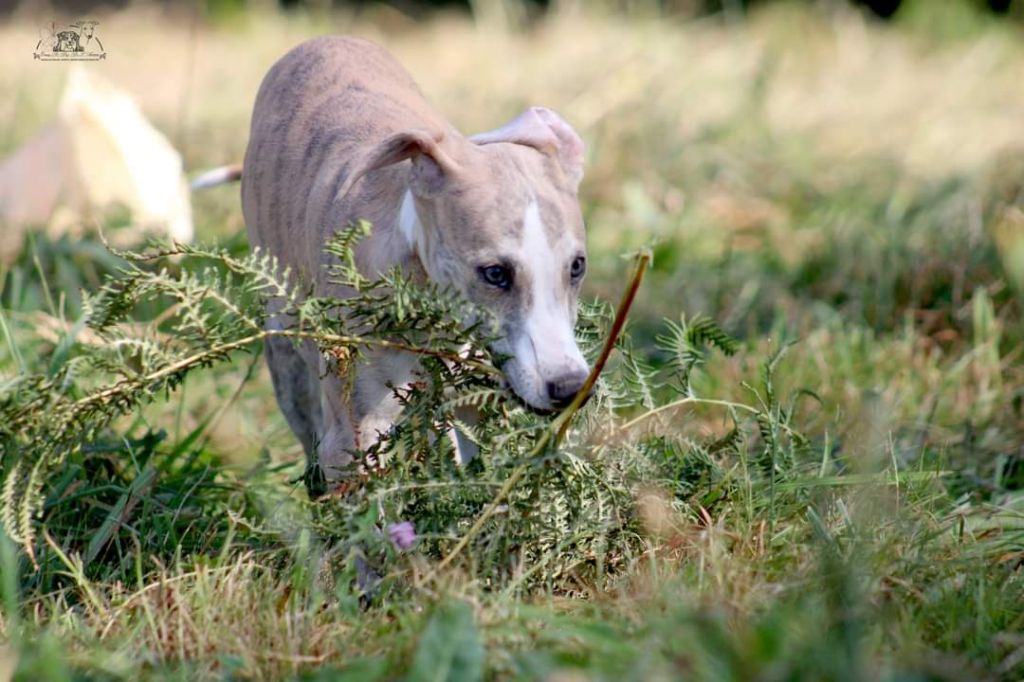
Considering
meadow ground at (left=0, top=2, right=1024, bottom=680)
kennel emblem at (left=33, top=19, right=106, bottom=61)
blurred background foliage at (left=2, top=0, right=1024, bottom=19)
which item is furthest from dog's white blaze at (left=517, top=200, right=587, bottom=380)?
blurred background foliage at (left=2, top=0, right=1024, bottom=19)

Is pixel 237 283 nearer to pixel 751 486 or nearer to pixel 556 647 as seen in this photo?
pixel 751 486

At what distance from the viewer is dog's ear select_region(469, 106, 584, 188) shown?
9.91 feet

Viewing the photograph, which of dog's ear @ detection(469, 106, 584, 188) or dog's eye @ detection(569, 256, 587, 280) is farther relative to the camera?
dog's ear @ detection(469, 106, 584, 188)

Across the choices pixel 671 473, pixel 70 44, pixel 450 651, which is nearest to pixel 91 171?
pixel 70 44

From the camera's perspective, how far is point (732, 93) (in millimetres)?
7543

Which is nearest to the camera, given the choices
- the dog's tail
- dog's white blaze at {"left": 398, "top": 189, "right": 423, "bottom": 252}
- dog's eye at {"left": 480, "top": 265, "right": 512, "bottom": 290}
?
dog's eye at {"left": 480, "top": 265, "right": 512, "bottom": 290}

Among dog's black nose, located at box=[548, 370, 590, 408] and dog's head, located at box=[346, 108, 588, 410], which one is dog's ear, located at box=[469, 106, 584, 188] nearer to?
dog's head, located at box=[346, 108, 588, 410]

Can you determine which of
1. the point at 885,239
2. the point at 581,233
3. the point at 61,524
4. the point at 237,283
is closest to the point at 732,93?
the point at 885,239

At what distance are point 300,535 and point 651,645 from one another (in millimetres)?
783

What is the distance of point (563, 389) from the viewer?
95.2 inches

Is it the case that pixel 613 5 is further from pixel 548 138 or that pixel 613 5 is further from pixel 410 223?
pixel 410 223

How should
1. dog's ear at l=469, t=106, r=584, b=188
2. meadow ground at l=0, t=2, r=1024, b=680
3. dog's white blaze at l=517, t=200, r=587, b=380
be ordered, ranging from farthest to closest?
1. dog's ear at l=469, t=106, r=584, b=188
2. dog's white blaze at l=517, t=200, r=587, b=380
3. meadow ground at l=0, t=2, r=1024, b=680

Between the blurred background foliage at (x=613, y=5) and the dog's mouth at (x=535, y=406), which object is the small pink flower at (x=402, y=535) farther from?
the blurred background foliage at (x=613, y=5)

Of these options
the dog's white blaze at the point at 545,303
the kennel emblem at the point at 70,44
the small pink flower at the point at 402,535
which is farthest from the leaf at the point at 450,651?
the kennel emblem at the point at 70,44
